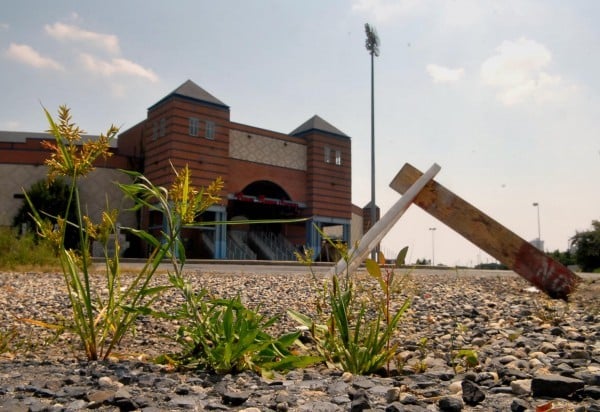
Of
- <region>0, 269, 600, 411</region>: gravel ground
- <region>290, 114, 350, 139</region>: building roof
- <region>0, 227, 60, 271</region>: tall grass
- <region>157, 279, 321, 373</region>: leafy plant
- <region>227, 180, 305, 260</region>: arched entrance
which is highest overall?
<region>290, 114, 350, 139</region>: building roof

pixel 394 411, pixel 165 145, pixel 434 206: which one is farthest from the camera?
pixel 165 145

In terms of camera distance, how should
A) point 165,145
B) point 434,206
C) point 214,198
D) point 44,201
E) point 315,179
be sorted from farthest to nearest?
point 315,179, point 165,145, point 44,201, point 434,206, point 214,198

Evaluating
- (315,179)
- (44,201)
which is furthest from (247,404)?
(315,179)

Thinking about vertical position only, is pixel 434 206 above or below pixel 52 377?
above

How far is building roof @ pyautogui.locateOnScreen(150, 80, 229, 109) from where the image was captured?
30.9 m

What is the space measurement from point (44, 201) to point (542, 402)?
29.6 m

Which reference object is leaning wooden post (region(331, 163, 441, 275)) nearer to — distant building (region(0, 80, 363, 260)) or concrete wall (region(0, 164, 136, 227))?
distant building (region(0, 80, 363, 260))

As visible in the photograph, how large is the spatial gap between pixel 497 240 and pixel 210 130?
2732 cm

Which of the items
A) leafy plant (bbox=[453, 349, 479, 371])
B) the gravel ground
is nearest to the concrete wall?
the gravel ground

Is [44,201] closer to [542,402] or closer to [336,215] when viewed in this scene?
[336,215]

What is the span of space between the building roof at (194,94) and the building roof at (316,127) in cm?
758

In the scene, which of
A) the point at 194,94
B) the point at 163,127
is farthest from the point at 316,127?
the point at 163,127

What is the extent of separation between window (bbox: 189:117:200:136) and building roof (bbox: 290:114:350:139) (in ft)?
31.9

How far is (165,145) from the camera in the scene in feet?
101
